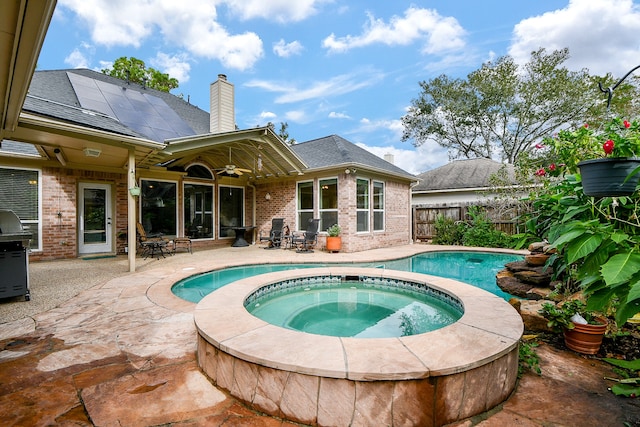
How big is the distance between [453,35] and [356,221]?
437 inches

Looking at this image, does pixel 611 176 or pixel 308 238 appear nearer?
pixel 611 176

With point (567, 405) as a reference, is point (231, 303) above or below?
above

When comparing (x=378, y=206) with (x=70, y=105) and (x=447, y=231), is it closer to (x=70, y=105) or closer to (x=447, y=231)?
(x=447, y=231)

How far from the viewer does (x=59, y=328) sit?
3.15 metres

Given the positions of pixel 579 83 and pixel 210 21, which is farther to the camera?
pixel 579 83

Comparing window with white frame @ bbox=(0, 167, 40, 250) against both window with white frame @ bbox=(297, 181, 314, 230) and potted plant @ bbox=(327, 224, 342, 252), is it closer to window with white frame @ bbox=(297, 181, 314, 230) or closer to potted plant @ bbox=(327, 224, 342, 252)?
window with white frame @ bbox=(297, 181, 314, 230)

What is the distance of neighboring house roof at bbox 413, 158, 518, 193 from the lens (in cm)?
1420

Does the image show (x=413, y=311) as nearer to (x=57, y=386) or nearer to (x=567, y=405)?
(x=567, y=405)

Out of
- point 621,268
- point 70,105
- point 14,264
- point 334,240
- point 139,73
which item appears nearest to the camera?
point 621,268

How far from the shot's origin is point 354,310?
14.1 feet

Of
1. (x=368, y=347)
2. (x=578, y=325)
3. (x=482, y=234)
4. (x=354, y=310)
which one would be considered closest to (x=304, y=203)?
(x=354, y=310)

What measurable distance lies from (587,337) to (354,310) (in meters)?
2.54

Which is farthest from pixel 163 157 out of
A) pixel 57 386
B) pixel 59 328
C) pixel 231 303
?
pixel 57 386

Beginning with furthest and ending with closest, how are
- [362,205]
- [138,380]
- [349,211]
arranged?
[362,205] < [349,211] < [138,380]
